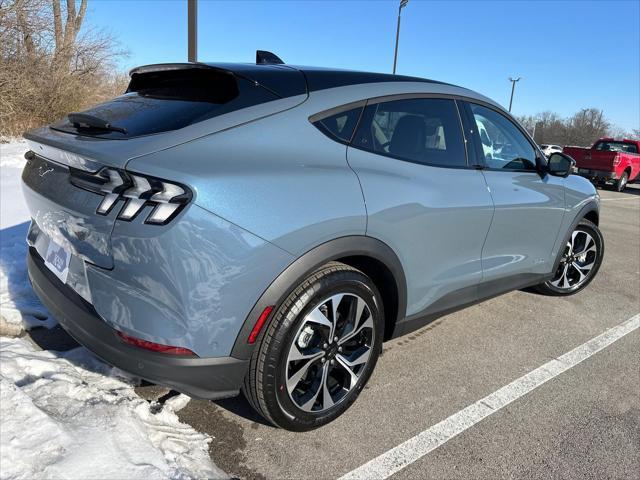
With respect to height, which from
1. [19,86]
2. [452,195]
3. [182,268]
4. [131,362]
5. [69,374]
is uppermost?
[19,86]

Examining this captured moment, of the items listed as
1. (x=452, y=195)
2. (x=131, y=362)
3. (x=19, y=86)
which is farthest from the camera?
(x=19, y=86)

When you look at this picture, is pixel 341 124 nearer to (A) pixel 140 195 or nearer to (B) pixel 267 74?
(B) pixel 267 74

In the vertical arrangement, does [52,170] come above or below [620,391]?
above

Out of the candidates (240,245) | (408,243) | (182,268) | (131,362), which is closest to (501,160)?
(408,243)

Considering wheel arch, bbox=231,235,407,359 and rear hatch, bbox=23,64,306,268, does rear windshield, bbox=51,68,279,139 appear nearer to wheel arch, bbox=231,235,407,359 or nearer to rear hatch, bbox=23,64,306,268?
rear hatch, bbox=23,64,306,268

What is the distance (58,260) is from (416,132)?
1989mm

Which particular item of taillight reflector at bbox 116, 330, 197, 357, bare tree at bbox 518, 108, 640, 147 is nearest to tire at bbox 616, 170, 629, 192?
taillight reflector at bbox 116, 330, 197, 357

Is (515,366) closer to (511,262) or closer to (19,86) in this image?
(511,262)

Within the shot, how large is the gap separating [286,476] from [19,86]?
478 inches

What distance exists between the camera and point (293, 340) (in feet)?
7.04

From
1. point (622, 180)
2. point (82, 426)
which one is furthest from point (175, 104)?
point (622, 180)

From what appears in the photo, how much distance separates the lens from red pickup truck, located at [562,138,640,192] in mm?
15852

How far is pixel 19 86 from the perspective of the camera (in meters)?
11.0

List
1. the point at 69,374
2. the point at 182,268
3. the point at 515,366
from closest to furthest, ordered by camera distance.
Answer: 1. the point at 182,268
2. the point at 69,374
3. the point at 515,366
